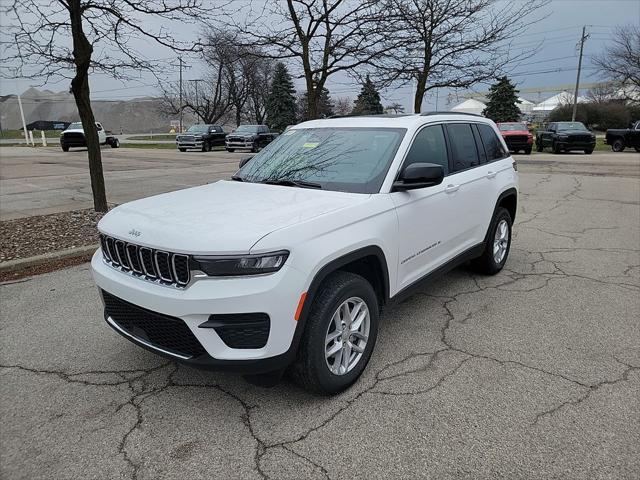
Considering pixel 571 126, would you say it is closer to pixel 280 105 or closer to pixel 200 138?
pixel 200 138

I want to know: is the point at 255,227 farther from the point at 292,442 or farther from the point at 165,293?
the point at 292,442

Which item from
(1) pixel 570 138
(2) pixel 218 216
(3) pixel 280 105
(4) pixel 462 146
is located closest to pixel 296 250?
(2) pixel 218 216

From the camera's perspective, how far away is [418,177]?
3320 millimetres

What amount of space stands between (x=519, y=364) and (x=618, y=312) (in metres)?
1.57

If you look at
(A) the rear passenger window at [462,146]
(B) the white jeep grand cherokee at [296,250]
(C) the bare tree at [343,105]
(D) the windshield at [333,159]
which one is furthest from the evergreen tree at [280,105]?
(B) the white jeep grand cherokee at [296,250]

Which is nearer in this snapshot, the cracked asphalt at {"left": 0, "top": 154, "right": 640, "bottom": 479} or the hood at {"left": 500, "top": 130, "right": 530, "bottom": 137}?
the cracked asphalt at {"left": 0, "top": 154, "right": 640, "bottom": 479}

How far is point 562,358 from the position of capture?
136 inches

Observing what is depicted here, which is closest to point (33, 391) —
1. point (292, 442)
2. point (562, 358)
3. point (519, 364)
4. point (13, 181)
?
point (292, 442)

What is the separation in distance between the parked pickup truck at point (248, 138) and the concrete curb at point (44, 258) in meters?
23.4

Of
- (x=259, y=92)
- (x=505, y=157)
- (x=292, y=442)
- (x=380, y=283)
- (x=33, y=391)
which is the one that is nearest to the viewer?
(x=292, y=442)

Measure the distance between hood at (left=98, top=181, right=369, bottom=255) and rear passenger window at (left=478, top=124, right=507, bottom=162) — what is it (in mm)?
2523

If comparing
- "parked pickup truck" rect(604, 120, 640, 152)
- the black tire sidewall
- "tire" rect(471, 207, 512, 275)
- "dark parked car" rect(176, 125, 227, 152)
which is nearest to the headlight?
the black tire sidewall

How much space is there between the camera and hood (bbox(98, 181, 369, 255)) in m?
2.53

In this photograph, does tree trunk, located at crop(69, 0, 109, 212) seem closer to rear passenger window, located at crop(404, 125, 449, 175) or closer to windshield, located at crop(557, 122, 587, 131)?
rear passenger window, located at crop(404, 125, 449, 175)
